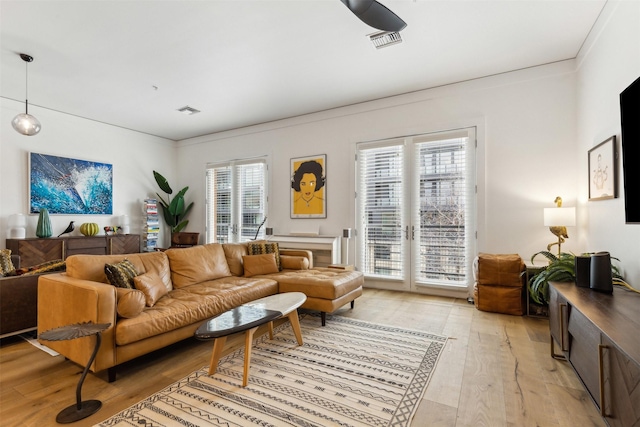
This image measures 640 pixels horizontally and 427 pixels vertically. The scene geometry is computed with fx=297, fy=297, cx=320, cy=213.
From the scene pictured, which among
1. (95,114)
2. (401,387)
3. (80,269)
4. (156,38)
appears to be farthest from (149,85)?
(401,387)

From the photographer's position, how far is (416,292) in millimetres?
4523

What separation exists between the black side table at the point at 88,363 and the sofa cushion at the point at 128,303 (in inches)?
9.8

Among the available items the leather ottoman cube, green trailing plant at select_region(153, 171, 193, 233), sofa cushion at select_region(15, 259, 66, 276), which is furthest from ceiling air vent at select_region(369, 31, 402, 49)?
green trailing plant at select_region(153, 171, 193, 233)

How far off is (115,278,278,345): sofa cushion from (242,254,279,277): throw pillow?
1.13 ft

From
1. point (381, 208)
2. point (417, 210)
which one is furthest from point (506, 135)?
point (381, 208)

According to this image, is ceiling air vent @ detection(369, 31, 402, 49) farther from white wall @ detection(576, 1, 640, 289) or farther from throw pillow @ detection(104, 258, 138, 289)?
throw pillow @ detection(104, 258, 138, 289)

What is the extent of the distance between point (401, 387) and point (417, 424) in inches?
14.2

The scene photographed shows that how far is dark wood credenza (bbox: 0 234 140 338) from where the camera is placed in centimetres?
263

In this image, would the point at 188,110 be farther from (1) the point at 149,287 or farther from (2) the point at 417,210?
(2) the point at 417,210

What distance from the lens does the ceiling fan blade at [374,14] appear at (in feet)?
6.57

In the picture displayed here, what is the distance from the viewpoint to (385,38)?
10.3ft

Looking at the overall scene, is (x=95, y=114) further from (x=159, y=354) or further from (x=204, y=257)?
(x=159, y=354)

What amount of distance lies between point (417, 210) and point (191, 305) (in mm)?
3348

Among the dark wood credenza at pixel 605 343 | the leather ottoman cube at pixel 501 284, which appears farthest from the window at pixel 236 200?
the dark wood credenza at pixel 605 343
